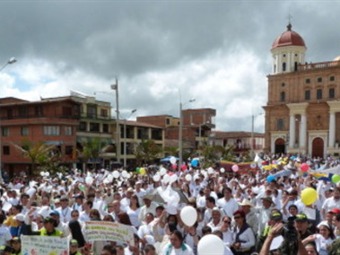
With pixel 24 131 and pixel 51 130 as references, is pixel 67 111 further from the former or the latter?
pixel 24 131

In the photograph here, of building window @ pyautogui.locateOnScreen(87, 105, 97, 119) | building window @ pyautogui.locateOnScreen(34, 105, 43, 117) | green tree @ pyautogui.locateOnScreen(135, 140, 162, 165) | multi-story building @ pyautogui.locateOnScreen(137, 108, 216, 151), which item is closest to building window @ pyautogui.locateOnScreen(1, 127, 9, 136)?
building window @ pyautogui.locateOnScreen(34, 105, 43, 117)

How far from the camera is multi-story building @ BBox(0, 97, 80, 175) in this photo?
1788 inches

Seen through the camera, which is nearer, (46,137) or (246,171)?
(246,171)

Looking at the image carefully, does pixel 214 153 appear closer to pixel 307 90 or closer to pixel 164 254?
pixel 307 90

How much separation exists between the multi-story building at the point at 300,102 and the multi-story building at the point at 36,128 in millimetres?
36669

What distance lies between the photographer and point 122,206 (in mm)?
9445

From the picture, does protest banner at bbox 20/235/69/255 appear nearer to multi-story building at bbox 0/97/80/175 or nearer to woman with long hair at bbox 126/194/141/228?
woman with long hair at bbox 126/194/141/228

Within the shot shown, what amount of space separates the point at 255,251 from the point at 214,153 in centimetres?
3877

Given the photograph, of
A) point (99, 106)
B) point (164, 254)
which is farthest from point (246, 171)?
point (99, 106)

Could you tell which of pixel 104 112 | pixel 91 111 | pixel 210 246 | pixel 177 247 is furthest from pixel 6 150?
pixel 210 246

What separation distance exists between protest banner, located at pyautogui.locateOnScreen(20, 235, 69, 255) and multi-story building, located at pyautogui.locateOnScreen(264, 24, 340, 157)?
209ft

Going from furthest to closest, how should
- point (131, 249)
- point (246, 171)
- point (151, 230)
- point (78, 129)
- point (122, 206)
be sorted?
1. point (78, 129)
2. point (246, 171)
3. point (122, 206)
4. point (151, 230)
5. point (131, 249)

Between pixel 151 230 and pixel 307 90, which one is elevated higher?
pixel 307 90

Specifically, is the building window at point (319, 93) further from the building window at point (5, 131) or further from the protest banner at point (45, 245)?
the protest banner at point (45, 245)
